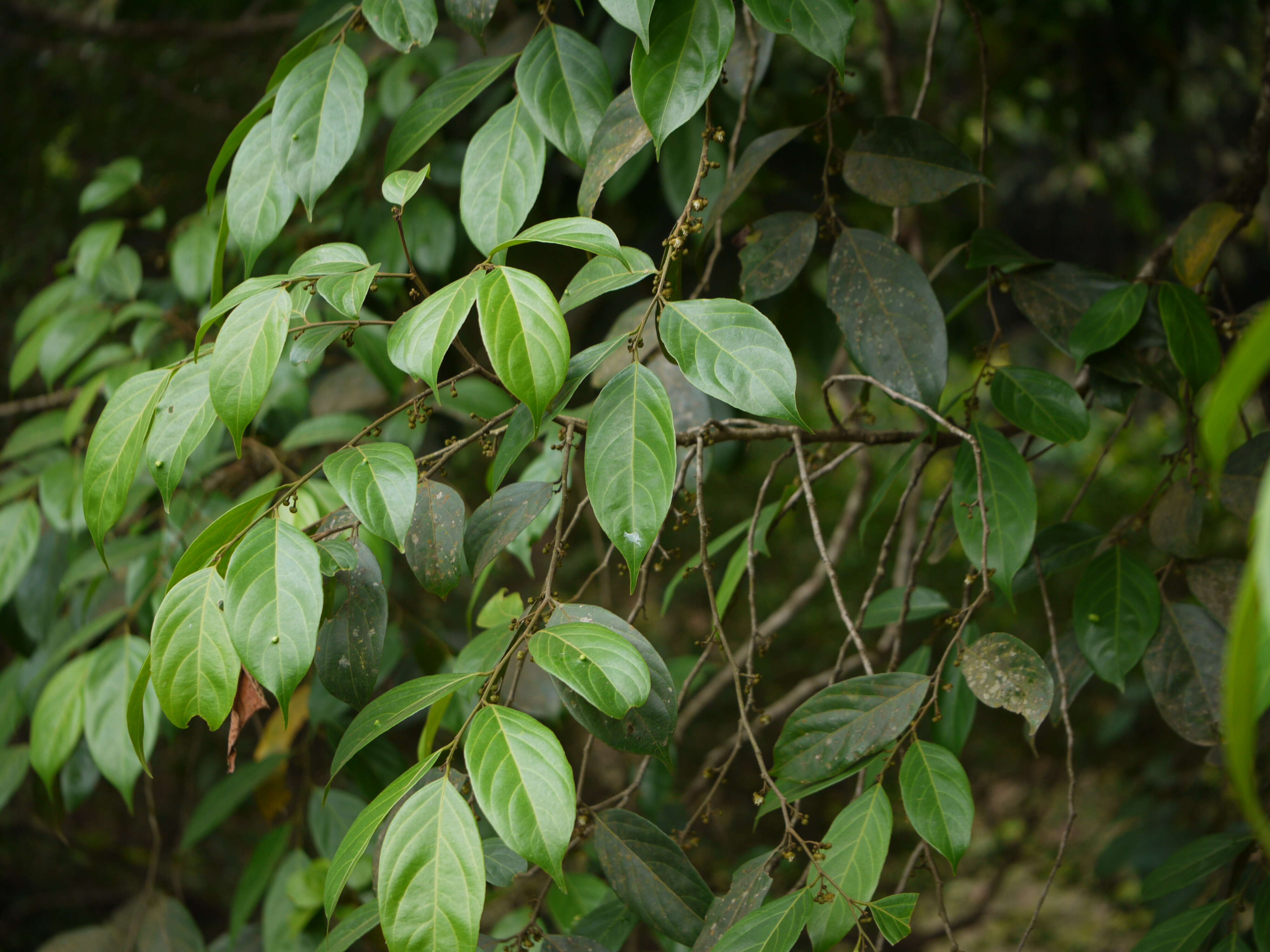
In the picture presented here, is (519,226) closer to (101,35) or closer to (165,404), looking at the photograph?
(165,404)

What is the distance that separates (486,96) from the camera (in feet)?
4.21

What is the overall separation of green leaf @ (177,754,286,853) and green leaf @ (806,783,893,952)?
840mm

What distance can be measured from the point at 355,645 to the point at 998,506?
0.51 meters

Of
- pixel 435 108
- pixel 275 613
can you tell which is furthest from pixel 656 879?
pixel 435 108

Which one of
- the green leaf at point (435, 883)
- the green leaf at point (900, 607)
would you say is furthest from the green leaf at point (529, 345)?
the green leaf at point (900, 607)

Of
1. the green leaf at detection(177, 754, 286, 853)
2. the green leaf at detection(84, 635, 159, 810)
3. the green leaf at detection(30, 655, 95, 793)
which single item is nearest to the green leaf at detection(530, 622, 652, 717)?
the green leaf at detection(84, 635, 159, 810)

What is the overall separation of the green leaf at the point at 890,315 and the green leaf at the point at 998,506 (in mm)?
68

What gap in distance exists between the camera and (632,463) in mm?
537

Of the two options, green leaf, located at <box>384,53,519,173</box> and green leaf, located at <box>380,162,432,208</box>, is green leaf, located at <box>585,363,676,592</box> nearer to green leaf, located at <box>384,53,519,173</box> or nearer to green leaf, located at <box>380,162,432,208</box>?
green leaf, located at <box>380,162,432,208</box>

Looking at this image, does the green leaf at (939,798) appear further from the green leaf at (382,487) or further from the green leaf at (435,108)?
the green leaf at (435,108)

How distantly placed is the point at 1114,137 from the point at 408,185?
1.99 meters

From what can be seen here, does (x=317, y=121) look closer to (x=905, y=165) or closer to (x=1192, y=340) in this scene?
(x=905, y=165)

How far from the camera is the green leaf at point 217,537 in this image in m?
0.57

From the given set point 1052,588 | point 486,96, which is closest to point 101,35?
point 486,96
